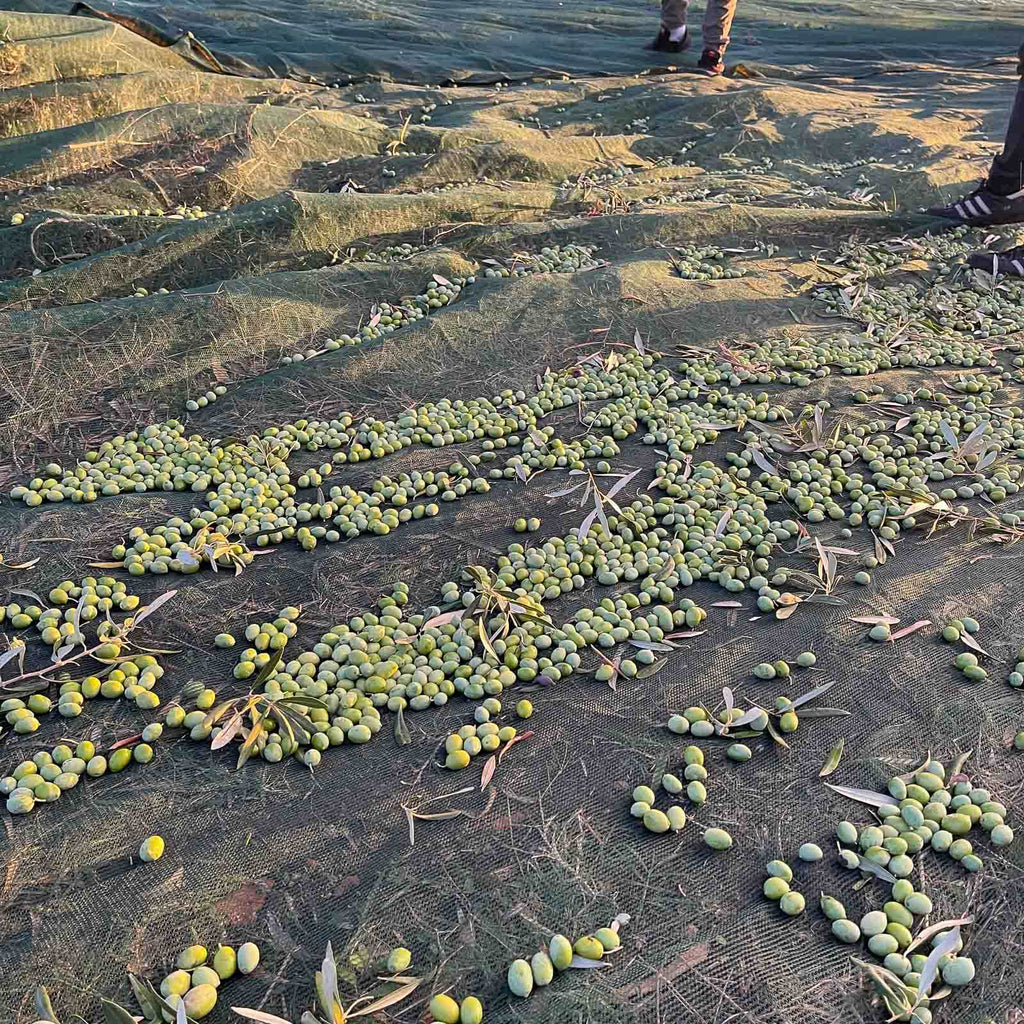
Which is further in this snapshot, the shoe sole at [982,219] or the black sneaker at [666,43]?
the black sneaker at [666,43]

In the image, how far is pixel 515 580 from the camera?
2.52m

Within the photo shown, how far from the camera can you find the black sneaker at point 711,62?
8.42 metres

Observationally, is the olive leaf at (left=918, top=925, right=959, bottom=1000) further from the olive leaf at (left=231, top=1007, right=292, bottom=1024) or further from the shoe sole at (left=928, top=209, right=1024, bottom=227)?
the shoe sole at (left=928, top=209, right=1024, bottom=227)

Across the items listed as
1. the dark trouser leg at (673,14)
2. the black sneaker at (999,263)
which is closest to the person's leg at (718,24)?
the dark trouser leg at (673,14)

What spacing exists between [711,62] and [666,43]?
0.72 m

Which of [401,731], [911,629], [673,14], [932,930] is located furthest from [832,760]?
[673,14]

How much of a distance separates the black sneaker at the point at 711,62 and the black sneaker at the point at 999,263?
15.9ft

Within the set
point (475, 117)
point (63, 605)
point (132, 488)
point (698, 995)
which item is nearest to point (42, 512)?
point (132, 488)

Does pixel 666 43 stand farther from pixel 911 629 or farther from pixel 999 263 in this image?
pixel 911 629

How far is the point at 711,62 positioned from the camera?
27.8ft

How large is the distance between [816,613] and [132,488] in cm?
227

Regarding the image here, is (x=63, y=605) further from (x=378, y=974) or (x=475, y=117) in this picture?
(x=475, y=117)

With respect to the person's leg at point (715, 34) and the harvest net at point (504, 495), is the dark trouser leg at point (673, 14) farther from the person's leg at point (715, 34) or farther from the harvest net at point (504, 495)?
the harvest net at point (504, 495)

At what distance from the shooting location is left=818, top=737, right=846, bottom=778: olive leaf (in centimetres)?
193
